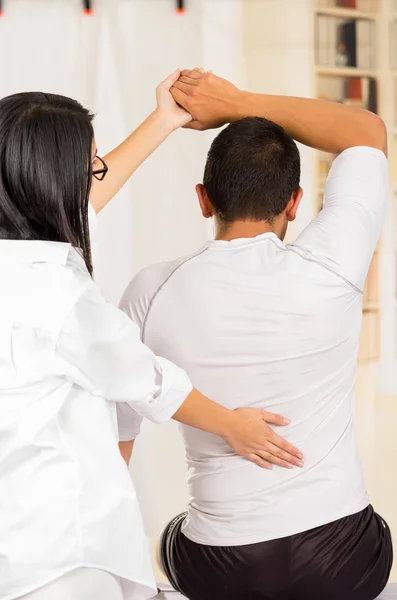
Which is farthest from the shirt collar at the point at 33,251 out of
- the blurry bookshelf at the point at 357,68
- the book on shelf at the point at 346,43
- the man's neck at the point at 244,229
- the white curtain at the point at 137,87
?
the book on shelf at the point at 346,43

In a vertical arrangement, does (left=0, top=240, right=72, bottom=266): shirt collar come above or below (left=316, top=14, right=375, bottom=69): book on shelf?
below

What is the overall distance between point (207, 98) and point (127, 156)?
205 mm

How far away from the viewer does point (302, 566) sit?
A: 1286 mm

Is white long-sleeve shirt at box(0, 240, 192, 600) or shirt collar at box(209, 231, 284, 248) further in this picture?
shirt collar at box(209, 231, 284, 248)

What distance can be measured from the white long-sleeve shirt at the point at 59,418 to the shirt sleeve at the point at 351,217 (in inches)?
15.8

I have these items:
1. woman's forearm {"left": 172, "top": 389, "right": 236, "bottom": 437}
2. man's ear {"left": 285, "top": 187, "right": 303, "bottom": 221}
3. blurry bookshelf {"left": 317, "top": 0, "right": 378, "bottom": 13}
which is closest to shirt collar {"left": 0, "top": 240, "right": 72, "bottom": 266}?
woman's forearm {"left": 172, "top": 389, "right": 236, "bottom": 437}

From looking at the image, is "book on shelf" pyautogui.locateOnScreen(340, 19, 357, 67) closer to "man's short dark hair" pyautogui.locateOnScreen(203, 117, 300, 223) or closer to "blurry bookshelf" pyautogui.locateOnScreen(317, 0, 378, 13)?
"blurry bookshelf" pyautogui.locateOnScreen(317, 0, 378, 13)

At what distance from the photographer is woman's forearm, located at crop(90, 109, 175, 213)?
5.20 feet

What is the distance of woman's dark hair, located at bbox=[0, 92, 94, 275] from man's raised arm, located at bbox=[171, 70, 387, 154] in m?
0.56

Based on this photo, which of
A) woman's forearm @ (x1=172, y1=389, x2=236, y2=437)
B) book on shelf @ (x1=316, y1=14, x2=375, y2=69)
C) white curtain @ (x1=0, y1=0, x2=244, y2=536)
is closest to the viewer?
woman's forearm @ (x1=172, y1=389, x2=236, y2=437)

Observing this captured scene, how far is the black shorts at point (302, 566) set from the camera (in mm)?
1288

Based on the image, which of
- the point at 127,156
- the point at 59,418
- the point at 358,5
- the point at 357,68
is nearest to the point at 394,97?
the point at 357,68

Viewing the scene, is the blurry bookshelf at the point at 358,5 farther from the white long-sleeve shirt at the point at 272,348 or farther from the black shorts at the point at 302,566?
the black shorts at the point at 302,566

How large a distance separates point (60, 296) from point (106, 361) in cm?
11
